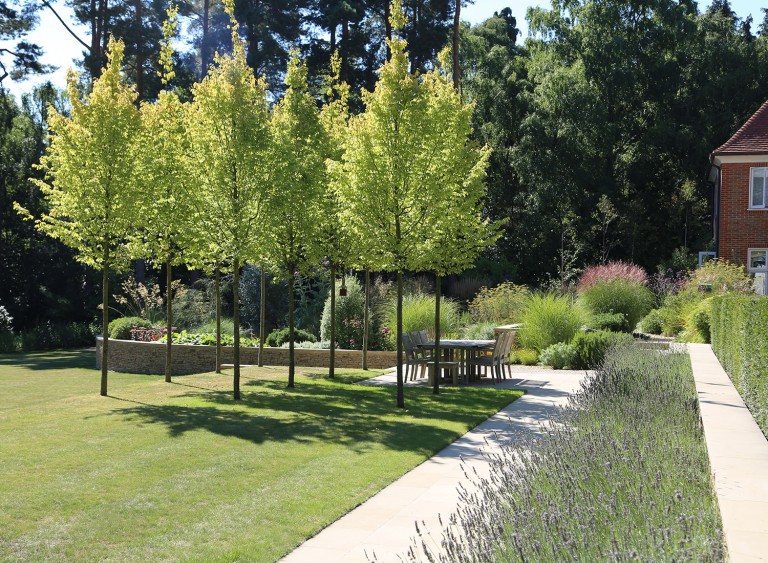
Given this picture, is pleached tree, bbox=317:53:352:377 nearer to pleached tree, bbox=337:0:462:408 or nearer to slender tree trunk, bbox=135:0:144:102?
pleached tree, bbox=337:0:462:408

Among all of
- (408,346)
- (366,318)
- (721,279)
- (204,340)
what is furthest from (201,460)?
(721,279)

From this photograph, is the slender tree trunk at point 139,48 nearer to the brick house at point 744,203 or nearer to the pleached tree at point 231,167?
the pleached tree at point 231,167

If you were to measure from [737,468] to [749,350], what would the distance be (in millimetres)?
4191

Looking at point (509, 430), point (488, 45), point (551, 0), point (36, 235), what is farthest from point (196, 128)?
point (488, 45)

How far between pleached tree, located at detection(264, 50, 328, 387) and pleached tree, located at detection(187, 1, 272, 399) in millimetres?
369

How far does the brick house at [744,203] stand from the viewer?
2517 cm

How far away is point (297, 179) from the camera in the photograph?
13484mm

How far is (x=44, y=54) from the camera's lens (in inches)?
1289

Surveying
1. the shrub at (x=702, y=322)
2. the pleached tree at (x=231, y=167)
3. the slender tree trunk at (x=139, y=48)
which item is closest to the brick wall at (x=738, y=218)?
the shrub at (x=702, y=322)

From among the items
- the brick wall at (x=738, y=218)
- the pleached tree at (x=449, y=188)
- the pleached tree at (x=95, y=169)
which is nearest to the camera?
the pleached tree at (x=449, y=188)

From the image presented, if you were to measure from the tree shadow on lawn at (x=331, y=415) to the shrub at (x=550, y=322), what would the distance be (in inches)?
186

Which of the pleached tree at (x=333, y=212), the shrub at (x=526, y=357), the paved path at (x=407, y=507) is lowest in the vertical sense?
the paved path at (x=407, y=507)

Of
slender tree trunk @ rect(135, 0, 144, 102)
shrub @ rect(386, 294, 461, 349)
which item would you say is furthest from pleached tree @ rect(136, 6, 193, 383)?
slender tree trunk @ rect(135, 0, 144, 102)

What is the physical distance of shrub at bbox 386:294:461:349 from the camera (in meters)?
19.1
